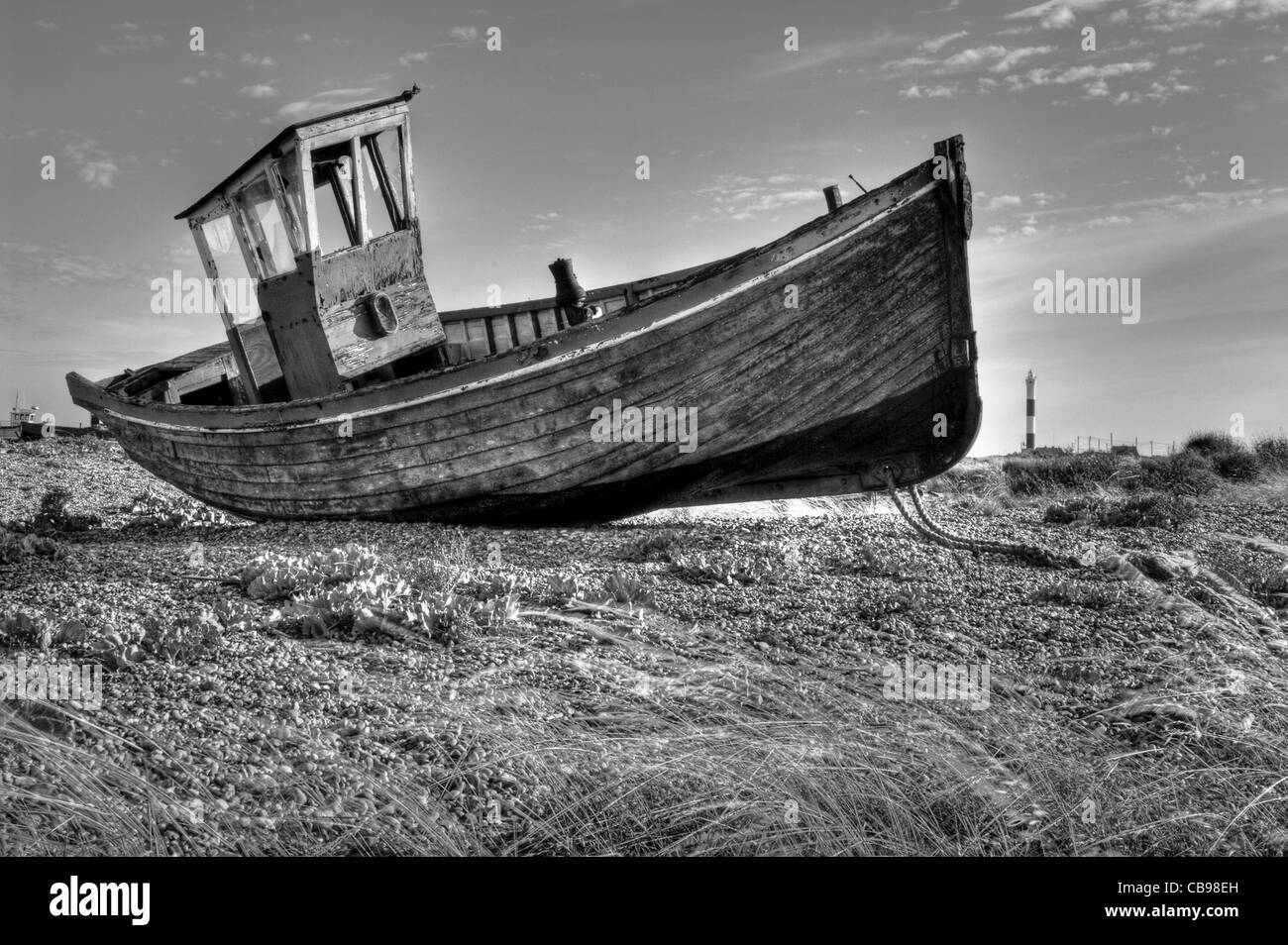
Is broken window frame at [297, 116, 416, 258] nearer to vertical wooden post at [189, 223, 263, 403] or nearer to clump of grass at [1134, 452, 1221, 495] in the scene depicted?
vertical wooden post at [189, 223, 263, 403]

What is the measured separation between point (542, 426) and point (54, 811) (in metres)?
6.01

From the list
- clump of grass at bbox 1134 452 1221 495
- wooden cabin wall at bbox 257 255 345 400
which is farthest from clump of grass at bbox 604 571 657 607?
clump of grass at bbox 1134 452 1221 495

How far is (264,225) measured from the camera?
10.4 metres

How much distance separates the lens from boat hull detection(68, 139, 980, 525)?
851 centimetres

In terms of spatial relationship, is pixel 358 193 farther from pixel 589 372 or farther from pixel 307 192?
pixel 589 372

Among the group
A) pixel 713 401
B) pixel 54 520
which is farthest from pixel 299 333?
pixel 713 401

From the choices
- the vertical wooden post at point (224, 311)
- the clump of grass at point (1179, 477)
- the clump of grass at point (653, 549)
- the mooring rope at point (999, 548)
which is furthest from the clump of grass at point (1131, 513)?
the vertical wooden post at point (224, 311)

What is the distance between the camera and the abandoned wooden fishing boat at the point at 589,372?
8.55 m

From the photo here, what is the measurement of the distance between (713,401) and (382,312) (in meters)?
3.53

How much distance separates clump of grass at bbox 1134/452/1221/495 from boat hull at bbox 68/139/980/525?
6338mm
